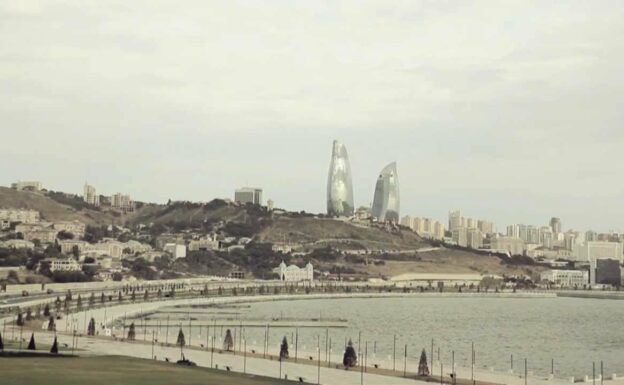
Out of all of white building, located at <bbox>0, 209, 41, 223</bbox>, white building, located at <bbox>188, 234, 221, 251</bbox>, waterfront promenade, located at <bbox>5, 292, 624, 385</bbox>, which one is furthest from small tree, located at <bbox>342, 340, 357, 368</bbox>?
white building, located at <bbox>0, 209, 41, 223</bbox>

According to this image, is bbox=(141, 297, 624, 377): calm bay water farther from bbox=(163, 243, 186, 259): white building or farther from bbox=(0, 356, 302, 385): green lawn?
bbox=(163, 243, 186, 259): white building

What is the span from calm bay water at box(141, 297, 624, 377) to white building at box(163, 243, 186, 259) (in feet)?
169

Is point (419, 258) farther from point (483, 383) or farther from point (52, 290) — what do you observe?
point (483, 383)

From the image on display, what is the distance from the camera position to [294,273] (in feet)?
550

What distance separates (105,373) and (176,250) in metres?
Result: 139

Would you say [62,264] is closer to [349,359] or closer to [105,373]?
[349,359]

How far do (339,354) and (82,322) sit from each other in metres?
21.8

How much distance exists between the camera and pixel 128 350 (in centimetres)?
4534

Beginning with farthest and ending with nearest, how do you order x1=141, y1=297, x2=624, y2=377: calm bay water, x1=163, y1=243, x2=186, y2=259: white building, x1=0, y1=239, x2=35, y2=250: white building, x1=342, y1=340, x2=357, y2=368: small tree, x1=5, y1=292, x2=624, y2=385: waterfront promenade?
x1=163, y1=243, x2=186, y2=259: white building
x1=0, y1=239, x2=35, y2=250: white building
x1=141, y1=297, x2=624, y2=377: calm bay water
x1=342, y1=340, x2=357, y2=368: small tree
x1=5, y1=292, x2=624, y2=385: waterfront promenade

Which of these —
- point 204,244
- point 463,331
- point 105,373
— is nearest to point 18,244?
point 204,244

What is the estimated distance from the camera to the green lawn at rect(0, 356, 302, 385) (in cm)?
3112

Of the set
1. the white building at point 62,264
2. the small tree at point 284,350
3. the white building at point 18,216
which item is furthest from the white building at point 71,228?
the small tree at point 284,350

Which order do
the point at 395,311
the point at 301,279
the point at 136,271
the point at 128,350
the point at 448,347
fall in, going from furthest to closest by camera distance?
the point at 301,279
the point at 136,271
the point at 395,311
the point at 448,347
the point at 128,350

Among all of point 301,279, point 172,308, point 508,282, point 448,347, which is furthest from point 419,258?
point 448,347
